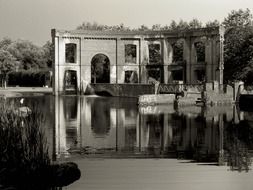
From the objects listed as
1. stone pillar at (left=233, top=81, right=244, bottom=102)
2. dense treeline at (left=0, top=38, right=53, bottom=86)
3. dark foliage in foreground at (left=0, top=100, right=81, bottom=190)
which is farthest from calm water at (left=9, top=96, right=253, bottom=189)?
dense treeline at (left=0, top=38, right=53, bottom=86)

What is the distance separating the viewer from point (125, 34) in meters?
51.4

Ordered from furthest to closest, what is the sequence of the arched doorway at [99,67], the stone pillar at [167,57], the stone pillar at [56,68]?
the arched doorway at [99,67] < the stone pillar at [167,57] < the stone pillar at [56,68]

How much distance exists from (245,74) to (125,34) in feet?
44.5

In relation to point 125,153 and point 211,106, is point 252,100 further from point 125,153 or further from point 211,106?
point 125,153

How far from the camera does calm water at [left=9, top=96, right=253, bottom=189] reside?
12727 millimetres

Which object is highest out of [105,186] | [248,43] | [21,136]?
[248,43]

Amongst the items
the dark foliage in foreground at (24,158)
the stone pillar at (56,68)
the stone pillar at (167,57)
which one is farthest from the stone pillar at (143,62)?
the dark foliage in foreground at (24,158)

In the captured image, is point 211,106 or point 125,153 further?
point 211,106

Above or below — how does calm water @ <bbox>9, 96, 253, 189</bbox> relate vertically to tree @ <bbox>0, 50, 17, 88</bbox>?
below

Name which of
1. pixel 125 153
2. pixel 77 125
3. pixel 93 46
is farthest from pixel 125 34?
pixel 125 153

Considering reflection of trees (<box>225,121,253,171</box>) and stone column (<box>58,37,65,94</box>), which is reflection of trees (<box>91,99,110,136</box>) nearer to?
reflection of trees (<box>225,121,253,171</box>)

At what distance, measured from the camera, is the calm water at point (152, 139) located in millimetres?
12727

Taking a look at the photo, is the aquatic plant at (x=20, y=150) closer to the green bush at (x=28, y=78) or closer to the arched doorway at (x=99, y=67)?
the arched doorway at (x=99, y=67)

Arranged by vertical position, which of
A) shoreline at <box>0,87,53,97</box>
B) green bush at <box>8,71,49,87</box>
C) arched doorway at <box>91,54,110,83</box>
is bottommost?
shoreline at <box>0,87,53,97</box>
